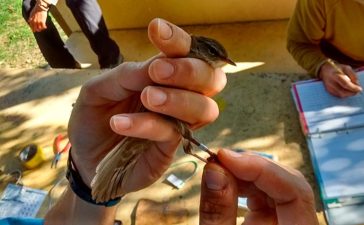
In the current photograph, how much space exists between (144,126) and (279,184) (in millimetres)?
400

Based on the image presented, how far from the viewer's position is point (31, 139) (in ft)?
7.37

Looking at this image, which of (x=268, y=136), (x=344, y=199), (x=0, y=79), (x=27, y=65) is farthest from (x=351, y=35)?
(x=27, y=65)

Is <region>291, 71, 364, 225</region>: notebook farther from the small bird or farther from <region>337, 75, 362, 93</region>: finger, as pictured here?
the small bird

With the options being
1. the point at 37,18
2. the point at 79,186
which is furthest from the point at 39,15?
the point at 79,186

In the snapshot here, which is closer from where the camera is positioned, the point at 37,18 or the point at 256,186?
the point at 256,186

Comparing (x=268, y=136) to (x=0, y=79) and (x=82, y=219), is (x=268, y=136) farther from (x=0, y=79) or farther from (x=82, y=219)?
(x=0, y=79)

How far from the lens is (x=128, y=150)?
4.05 ft

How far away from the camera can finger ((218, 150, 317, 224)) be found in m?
1.04

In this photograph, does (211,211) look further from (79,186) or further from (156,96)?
(79,186)

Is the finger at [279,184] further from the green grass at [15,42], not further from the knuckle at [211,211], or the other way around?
the green grass at [15,42]

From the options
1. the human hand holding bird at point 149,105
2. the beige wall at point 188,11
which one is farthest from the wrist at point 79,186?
the beige wall at point 188,11

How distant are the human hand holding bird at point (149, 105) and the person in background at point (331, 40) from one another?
1.08 meters

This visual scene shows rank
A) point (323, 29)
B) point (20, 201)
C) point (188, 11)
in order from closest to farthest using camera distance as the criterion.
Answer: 1. point (20, 201)
2. point (323, 29)
3. point (188, 11)

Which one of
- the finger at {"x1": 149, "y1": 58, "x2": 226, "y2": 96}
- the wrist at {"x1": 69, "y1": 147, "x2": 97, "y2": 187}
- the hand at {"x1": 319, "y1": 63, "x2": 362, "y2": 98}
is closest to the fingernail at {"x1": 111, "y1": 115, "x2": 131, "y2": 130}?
the finger at {"x1": 149, "y1": 58, "x2": 226, "y2": 96}
